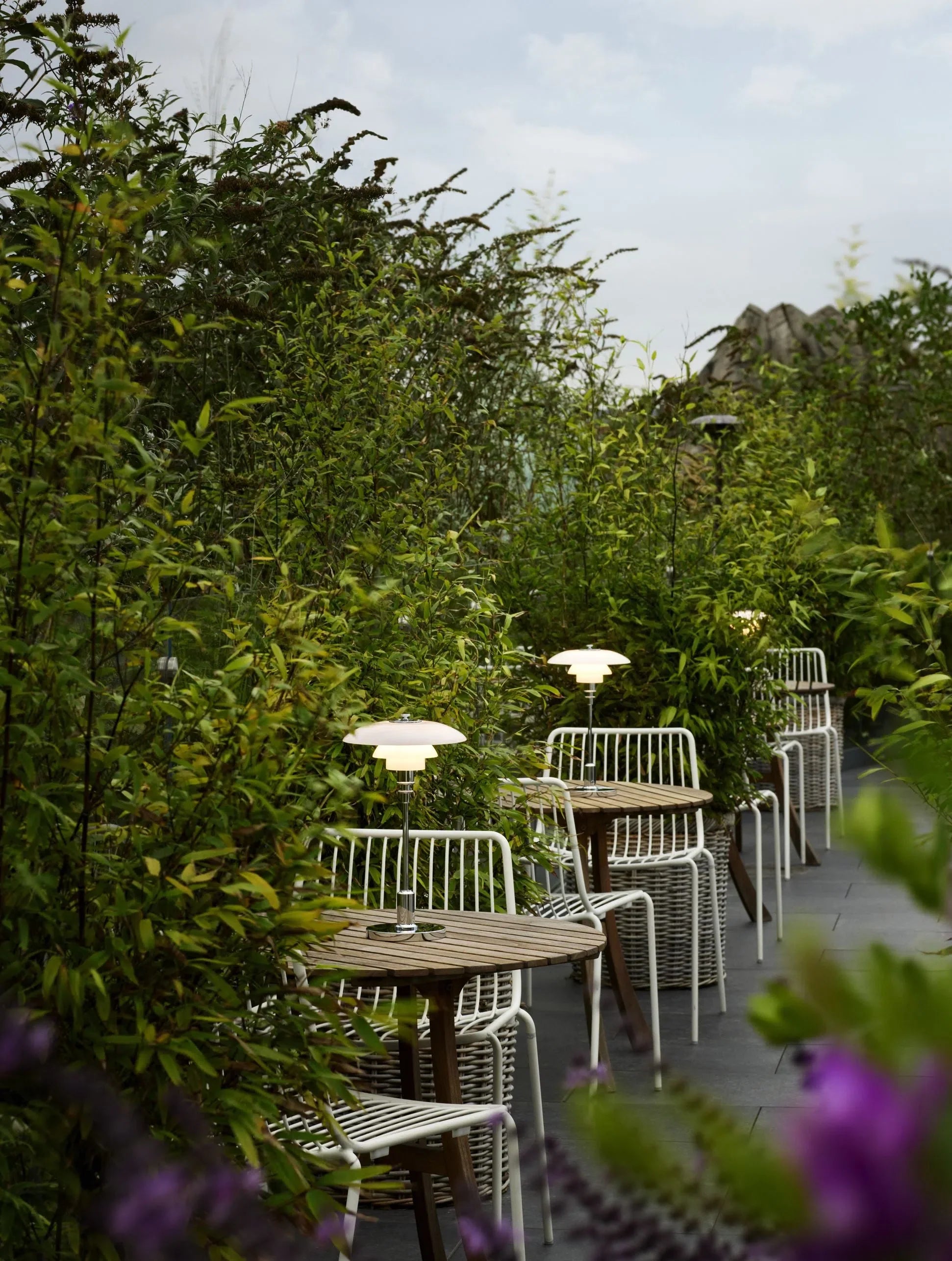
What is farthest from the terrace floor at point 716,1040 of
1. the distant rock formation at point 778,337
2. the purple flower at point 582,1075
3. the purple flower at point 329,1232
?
the distant rock formation at point 778,337

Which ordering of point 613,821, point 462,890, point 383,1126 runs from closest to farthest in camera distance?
point 383,1126 → point 462,890 → point 613,821

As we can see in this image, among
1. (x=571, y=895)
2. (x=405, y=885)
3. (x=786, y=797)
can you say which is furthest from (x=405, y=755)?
(x=786, y=797)

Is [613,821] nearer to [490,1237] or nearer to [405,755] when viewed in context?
[405,755]

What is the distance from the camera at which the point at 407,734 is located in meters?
3.14

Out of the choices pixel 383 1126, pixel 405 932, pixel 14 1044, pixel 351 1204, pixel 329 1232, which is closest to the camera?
pixel 14 1044

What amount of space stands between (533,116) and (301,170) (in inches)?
146

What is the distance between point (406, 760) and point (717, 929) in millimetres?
2673

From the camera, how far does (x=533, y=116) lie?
9.12 m

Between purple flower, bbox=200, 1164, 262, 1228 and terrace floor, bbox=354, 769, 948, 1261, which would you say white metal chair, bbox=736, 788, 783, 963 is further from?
purple flower, bbox=200, 1164, 262, 1228

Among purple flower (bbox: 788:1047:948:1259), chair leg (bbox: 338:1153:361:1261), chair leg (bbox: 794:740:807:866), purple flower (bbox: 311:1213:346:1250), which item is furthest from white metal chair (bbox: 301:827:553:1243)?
chair leg (bbox: 794:740:807:866)

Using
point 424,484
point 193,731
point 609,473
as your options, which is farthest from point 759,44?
point 193,731

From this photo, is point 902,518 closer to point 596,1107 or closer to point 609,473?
point 609,473

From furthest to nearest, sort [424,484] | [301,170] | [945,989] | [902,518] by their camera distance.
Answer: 1. [902,518]
2. [301,170]
3. [424,484]
4. [945,989]

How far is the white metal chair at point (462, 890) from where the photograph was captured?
3.34 meters
